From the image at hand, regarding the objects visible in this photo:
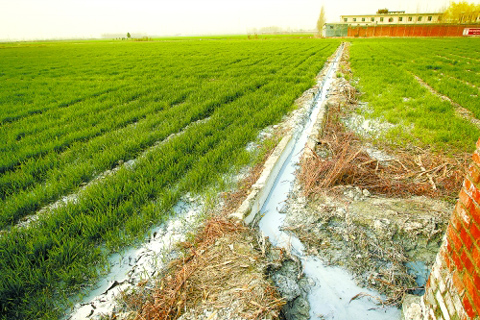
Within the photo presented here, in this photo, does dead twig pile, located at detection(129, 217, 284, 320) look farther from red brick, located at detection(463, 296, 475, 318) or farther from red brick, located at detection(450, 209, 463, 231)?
red brick, located at detection(450, 209, 463, 231)

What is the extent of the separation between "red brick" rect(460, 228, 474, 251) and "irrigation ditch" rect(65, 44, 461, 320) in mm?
1008

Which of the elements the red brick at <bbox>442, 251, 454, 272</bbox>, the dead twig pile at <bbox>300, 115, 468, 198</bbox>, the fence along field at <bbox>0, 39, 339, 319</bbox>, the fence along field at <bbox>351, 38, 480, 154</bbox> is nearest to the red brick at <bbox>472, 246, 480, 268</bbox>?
the red brick at <bbox>442, 251, 454, 272</bbox>

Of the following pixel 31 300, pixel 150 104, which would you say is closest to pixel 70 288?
pixel 31 300

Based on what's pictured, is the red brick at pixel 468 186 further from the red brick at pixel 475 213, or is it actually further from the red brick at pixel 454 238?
the red brick at pixel 454 238

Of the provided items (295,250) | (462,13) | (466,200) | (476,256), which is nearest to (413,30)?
(462,13)

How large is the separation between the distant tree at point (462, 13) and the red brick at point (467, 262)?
9533 cm

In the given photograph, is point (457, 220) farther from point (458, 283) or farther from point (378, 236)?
point (378, 236)

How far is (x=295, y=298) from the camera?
2.11m

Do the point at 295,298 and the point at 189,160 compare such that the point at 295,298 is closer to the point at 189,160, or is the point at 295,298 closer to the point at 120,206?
the point at 120,206

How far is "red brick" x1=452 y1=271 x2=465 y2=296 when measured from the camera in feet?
4.22

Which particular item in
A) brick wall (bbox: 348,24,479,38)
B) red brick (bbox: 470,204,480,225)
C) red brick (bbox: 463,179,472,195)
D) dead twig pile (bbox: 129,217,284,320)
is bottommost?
dead twig pile (bbox: 129,217,284,320)

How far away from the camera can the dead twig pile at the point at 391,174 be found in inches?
128

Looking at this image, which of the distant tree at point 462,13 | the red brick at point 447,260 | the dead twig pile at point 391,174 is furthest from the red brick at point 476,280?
the distant tree at point 462,13

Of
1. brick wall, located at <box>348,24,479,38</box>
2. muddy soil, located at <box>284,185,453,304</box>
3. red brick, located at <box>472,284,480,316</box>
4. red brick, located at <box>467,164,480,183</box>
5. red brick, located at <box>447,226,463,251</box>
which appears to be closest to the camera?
red brick, located at <box>472,284,480,316</box>
